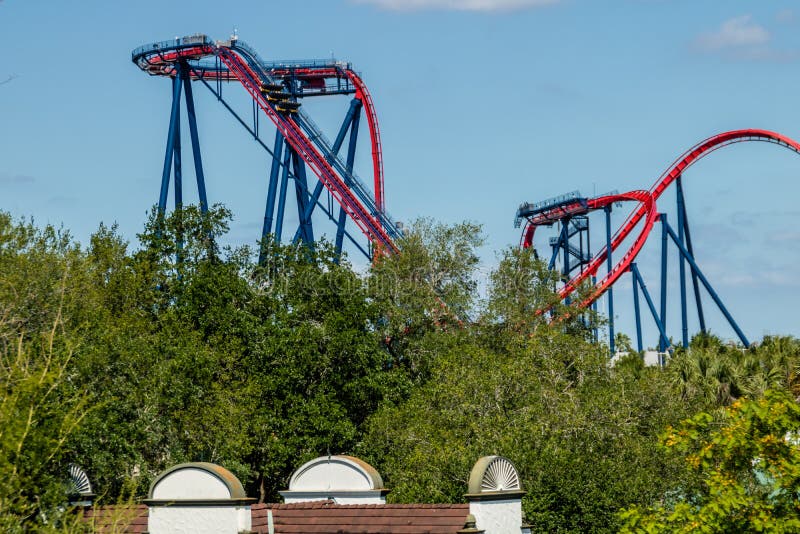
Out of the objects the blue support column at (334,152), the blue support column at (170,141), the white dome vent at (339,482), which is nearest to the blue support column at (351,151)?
the blue support column at (334,152)

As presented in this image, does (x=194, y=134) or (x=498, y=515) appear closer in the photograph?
(x=498, y=515)

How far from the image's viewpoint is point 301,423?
109ft

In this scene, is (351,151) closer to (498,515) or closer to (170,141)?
(170,141)

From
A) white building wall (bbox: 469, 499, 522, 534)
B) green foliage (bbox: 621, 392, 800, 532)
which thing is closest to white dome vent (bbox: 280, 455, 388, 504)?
white building wall (bbox: 469, 499, 522, 534)

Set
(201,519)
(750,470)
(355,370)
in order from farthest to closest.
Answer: (355,370)
(201,519)
(750,470)

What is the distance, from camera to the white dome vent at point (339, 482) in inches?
699

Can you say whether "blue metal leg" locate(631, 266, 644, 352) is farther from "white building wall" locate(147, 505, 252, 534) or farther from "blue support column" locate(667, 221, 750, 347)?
"white building wall" locate(147, 505, 252, 534)

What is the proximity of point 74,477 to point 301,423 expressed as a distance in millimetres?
15006

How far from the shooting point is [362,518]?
16.1 meters

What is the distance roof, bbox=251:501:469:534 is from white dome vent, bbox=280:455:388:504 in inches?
27.9

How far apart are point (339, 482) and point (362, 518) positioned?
1.95m

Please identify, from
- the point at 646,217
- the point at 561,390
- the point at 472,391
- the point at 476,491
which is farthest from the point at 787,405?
the point at 646,217

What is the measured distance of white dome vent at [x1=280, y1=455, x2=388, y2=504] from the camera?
1777 centimetres

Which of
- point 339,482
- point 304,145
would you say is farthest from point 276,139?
point 339,482
